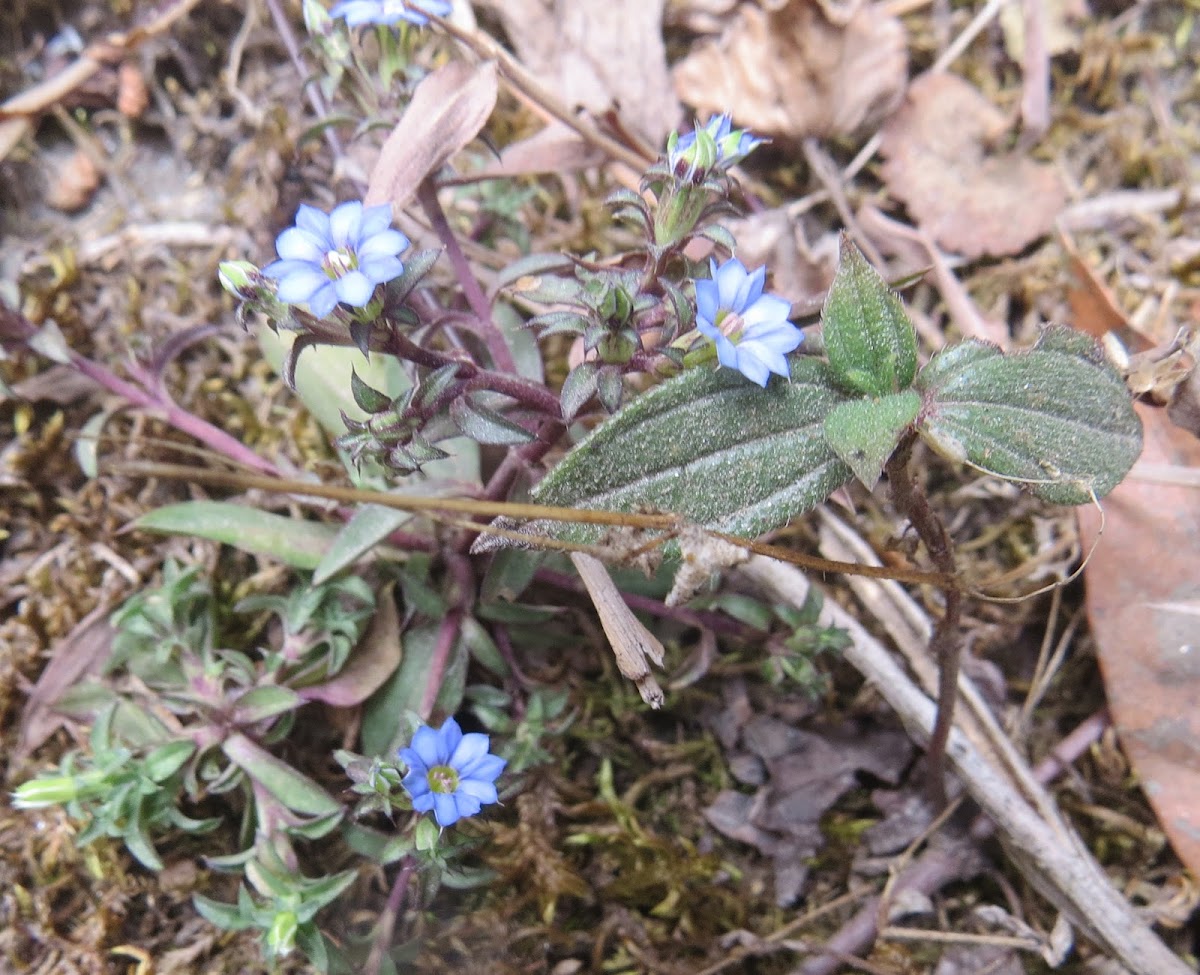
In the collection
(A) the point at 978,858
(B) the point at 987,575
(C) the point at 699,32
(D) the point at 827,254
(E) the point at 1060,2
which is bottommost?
(A) the point at 978,858

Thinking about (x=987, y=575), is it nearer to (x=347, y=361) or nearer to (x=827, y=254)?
(x=827, y=254)

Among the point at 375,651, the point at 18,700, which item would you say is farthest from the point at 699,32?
the point at 18,700

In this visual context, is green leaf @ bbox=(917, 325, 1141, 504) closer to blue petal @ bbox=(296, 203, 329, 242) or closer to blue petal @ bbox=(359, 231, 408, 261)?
blue petal @ bbox=(359, 231, 408, 261)

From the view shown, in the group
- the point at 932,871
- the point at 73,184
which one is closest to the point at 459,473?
the point at 932,871

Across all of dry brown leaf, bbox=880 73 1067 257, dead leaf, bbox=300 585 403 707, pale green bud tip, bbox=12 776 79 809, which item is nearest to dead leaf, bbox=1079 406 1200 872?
dry brown leaf, bbox=880 73 1067 257

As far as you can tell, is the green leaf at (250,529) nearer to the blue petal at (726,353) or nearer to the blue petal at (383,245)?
→ the blue petal at (383,245)

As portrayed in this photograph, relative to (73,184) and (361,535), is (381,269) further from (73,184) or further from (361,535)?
(73,184)
